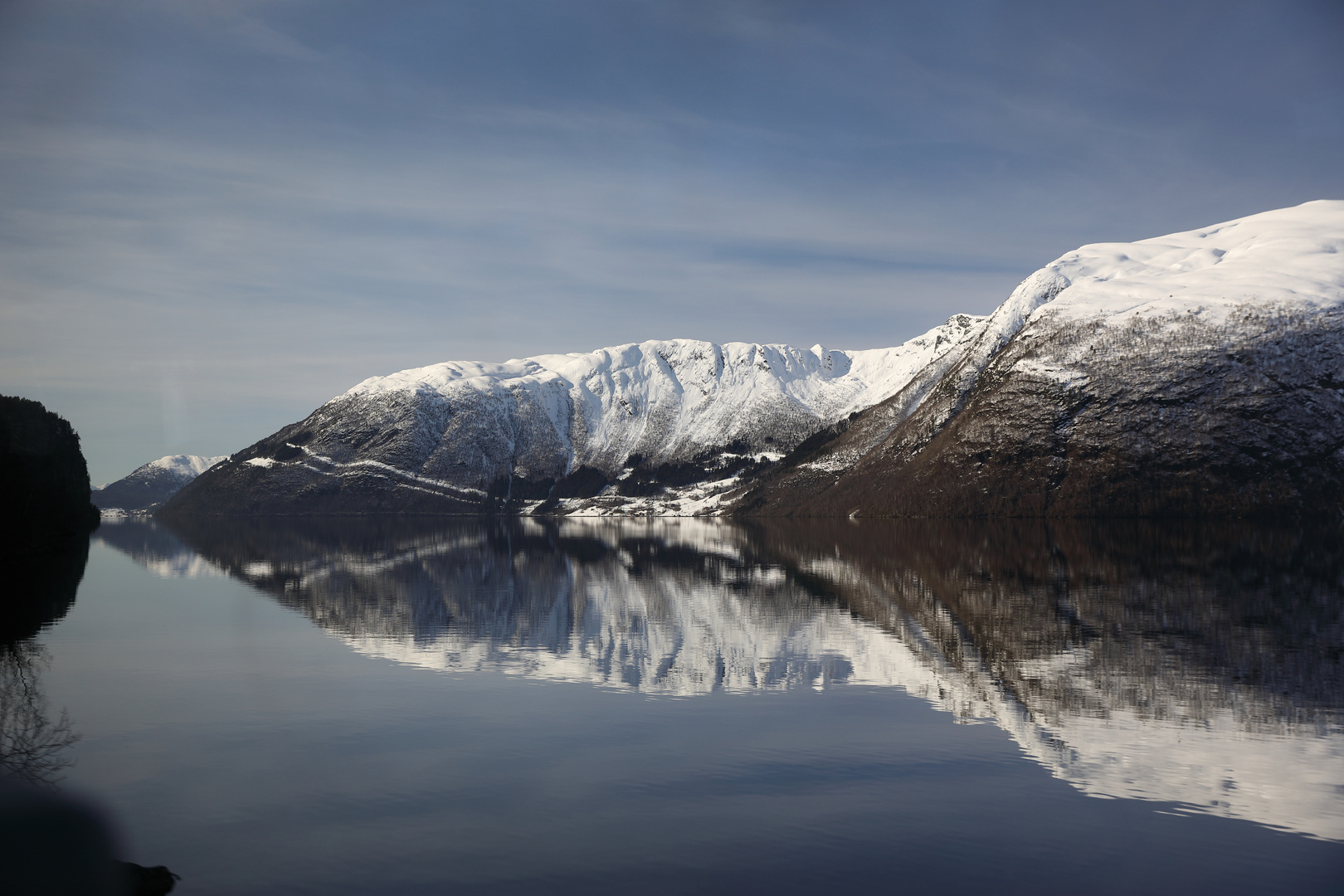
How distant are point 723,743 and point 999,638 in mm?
27572

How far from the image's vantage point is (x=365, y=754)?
31312 mm

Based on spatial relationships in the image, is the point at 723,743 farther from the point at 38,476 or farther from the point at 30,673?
the point at 38,476

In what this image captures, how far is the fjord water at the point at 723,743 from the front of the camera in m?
22.3

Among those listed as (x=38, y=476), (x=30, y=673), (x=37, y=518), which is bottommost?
(x=30, y=673)

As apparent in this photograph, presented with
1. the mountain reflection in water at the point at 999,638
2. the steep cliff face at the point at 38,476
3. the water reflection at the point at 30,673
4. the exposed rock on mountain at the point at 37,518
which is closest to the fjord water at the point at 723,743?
the mountain reflection in water at the point at 999,638

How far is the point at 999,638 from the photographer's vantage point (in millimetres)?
54750

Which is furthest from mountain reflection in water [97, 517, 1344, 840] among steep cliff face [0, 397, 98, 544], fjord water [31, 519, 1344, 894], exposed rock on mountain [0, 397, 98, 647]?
steep cliff face [0, 397, 98, 544]

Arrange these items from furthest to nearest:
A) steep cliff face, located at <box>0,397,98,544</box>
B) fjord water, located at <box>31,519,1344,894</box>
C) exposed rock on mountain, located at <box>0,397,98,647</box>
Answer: steep cliff face, located at <box>0,397,98,544</box> < exposed rock on mountain, located at <box>0,397,98,647</box> < fjord water, located at <box>31,519,1344,894</box>

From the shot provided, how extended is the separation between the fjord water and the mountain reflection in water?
10.8 inches

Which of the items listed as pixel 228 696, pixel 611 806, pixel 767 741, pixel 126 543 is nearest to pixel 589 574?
pixel 228 696

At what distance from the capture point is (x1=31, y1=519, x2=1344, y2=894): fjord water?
22266 millimetres

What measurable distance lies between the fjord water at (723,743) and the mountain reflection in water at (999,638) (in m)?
0.28

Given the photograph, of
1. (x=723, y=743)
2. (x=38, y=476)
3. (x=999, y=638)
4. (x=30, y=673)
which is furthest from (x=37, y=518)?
(x=723, y=743)

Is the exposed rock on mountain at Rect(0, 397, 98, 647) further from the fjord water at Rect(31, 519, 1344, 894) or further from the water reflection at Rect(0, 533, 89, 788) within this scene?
the fjord water at Rect(31, 519, 1344, 894)
